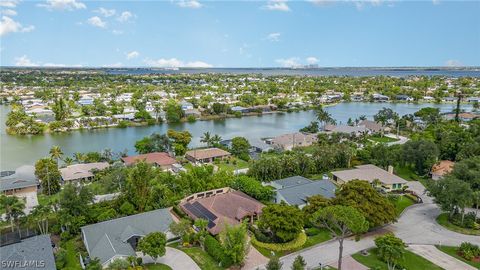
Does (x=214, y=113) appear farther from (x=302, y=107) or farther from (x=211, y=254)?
(x=211, y=254)

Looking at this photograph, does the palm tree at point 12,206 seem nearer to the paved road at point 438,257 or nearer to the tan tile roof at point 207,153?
the tan tile roof at point 207,153

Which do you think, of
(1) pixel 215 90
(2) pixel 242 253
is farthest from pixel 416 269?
(1) pixel 215 90

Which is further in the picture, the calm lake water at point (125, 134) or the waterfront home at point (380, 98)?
the waterfront home at point (380, 98)

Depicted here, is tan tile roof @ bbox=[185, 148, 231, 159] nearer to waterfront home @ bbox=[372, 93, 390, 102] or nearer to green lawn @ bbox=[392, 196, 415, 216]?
green lawn @ bbox=[392, 196, 415, 216]

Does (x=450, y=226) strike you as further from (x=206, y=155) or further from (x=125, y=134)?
(x=125, y=134)

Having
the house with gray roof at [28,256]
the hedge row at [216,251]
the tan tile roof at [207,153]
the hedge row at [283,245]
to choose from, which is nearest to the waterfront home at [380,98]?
the tan tile roof at [207,153]
